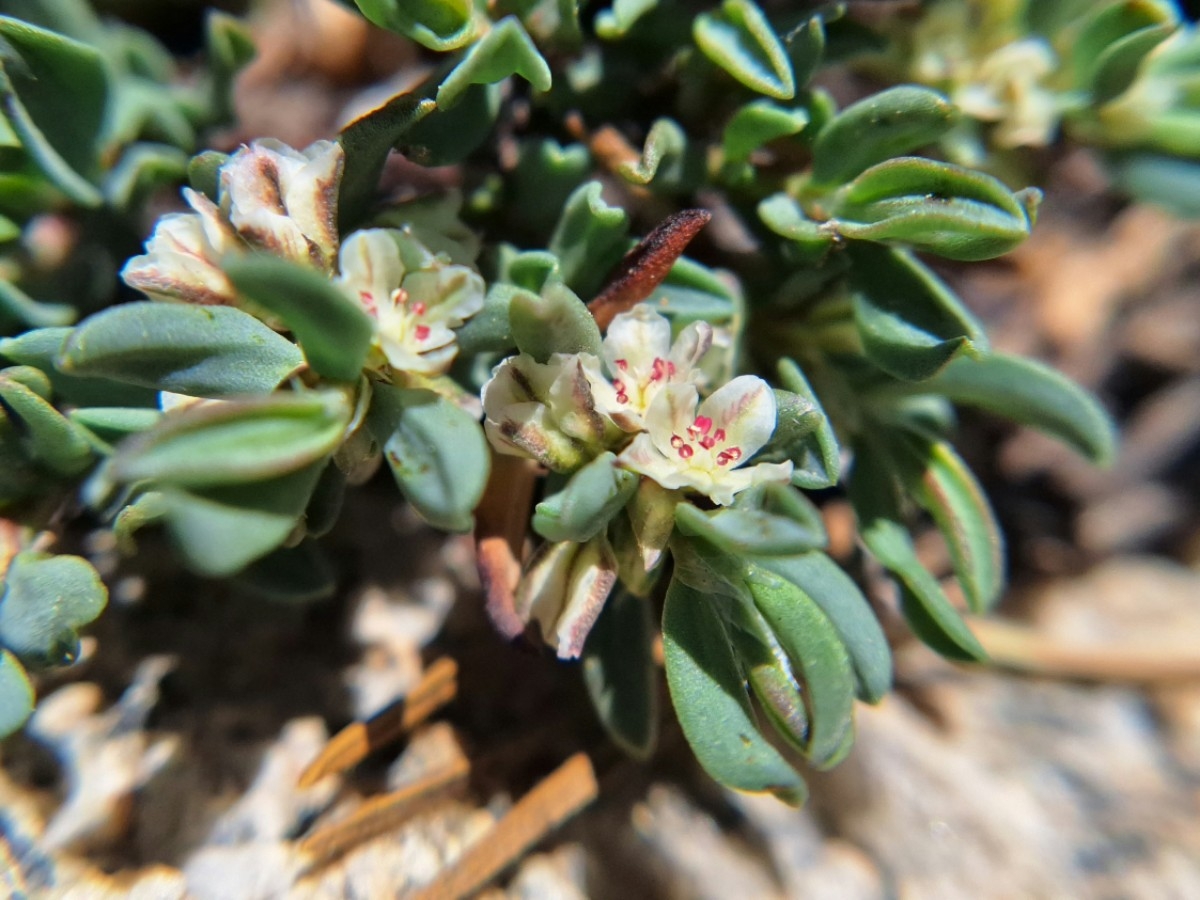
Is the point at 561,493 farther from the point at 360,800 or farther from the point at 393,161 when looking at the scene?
the point at 393,161

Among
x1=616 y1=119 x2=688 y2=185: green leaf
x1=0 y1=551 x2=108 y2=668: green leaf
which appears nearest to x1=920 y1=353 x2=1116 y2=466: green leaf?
x1=616 y1=119 x2=688 y2=185: green leaf

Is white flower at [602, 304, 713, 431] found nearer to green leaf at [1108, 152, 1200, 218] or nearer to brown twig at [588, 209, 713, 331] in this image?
brown twig at [588, 209, 713, 331]

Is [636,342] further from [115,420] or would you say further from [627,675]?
[115,420]

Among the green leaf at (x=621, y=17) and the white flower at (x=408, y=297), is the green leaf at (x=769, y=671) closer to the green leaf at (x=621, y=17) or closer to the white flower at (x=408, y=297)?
the white flower at (x=408, y=297)

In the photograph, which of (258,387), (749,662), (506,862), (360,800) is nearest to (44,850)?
(360,800)

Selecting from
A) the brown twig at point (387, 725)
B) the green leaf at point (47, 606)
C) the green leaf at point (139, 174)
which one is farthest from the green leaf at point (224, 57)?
the brown twig at point (387, 725)
